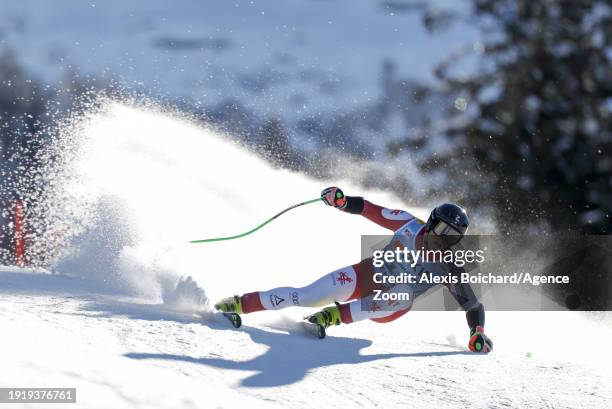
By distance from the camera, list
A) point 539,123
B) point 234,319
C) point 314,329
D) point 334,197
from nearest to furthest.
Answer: point 234,319 < point 314,329 < point 334,197 < point 539,123

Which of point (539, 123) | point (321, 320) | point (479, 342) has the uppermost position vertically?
point (539, 123)

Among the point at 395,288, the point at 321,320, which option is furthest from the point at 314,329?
the point at 395,288

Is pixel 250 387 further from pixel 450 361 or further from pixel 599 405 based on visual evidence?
pixel 599 405

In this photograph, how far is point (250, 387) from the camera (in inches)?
159

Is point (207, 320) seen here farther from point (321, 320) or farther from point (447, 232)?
point (447, 232)

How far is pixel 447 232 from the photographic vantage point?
5809 mm

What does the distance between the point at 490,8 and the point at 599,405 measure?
1950 centimetres

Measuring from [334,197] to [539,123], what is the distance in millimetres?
15005

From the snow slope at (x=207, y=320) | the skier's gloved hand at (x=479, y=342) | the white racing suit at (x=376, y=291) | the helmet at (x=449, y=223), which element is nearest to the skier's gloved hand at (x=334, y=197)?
the white racing suit at (x=376, y=291)

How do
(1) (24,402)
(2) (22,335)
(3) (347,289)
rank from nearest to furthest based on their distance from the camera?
(1) (24,402), (2) (22,335), (3) (347,289)

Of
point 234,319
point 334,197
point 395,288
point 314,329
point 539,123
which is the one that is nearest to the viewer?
point 234,319

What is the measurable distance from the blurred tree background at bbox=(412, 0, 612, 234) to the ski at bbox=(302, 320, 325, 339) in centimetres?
1254

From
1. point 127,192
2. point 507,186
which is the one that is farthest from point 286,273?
point 507,186

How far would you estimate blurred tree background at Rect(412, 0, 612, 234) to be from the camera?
1797 centimetres
